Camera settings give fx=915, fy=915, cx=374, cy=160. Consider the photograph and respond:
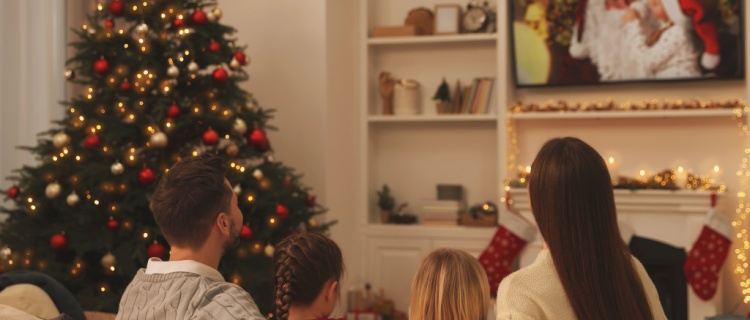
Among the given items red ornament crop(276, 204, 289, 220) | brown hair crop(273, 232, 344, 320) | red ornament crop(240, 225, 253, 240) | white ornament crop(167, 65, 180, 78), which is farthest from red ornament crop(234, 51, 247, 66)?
brown hair crop(273, 232, 344, 320)

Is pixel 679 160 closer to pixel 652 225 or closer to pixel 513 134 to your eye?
pixel 652 225

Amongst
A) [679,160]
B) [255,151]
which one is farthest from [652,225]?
[255,151]

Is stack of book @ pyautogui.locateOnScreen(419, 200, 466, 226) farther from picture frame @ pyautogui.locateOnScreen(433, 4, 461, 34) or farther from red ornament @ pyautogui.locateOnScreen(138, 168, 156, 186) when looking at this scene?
red ornament @ pyautogui.locateOnScreen(138, 168, 156, 186)

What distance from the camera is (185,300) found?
2.03m

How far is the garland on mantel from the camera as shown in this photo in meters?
5.43

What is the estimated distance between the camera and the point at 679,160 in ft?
18.8

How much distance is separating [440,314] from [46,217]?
2.84 meters

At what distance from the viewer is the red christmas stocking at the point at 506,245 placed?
5562 millimetres

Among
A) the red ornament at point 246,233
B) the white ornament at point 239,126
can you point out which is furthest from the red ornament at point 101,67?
the red ornament at point 246,233

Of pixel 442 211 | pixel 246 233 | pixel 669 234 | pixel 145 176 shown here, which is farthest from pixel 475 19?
pixel 145 176

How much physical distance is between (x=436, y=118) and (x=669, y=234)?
162 centimetres

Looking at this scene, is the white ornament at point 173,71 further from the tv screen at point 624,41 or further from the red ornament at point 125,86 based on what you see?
the tv screen at point 624,41

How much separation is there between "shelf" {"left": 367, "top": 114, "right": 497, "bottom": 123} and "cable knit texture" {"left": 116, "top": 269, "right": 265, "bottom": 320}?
395 centimetres

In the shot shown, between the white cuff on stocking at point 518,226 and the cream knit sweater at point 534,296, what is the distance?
3.90 m
